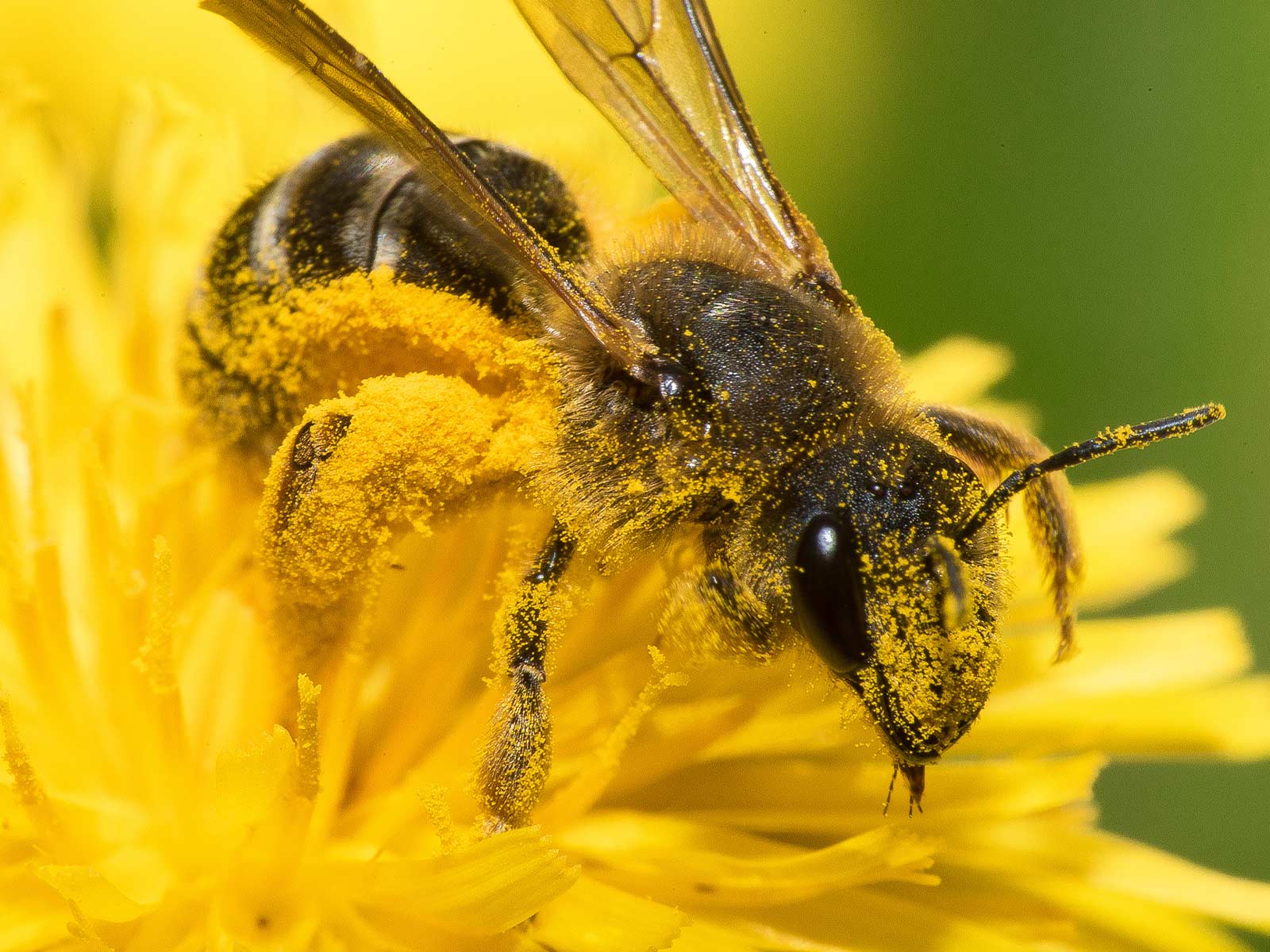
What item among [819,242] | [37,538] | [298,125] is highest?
[298,125]

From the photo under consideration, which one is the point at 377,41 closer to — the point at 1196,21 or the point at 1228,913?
the point at 1196,21

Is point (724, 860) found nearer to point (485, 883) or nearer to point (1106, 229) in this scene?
point (485, 883)

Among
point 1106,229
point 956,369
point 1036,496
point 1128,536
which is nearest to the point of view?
point 1036,496

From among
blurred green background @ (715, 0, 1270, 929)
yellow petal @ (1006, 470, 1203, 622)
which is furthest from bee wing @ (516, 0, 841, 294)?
blurred green background @ (715, 0, 1270, 929)

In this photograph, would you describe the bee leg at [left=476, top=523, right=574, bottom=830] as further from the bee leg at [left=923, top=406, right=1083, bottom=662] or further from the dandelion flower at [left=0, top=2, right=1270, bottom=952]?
the bee leg at [left=923, top=406, right=1083, bottom=662]

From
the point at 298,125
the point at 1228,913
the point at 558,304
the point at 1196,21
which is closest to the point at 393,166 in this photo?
the point at 558,304

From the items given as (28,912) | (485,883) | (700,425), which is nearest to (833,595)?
(700,425)
